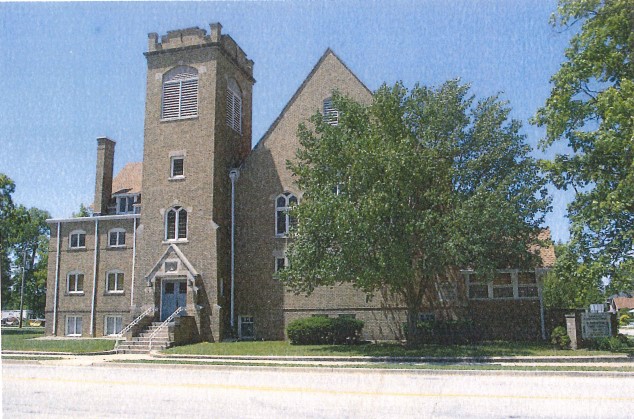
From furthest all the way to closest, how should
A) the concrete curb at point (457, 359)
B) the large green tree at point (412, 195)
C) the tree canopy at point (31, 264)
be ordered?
the tree canopy at point (31, 264) → the large green tree at point (412, 195) → the concrete curb at point (457, 359)

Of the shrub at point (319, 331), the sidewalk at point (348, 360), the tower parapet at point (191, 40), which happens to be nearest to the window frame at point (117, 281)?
the sidewalk at point (348, 360)

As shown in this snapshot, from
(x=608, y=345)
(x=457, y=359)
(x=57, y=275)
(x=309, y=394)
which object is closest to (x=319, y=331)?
(x=457, y=359)

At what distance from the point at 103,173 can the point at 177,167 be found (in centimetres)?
930

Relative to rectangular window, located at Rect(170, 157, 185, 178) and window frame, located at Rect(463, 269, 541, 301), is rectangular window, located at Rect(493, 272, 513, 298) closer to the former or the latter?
window frame, located at Rect(463, 269, 541, 301)

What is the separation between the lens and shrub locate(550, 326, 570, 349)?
2350 centimetres

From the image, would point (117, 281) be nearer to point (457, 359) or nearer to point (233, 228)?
point (233, 228)

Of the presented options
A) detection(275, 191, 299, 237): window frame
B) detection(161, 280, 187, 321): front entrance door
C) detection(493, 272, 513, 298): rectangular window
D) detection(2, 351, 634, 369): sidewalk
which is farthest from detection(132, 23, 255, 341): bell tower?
detection(493, 272, 513, 298): rectangular window

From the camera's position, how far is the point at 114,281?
36.7 metres

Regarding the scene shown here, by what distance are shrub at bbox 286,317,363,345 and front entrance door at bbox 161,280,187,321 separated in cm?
656

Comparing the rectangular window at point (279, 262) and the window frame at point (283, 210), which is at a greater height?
the window frame at point (283, 210)

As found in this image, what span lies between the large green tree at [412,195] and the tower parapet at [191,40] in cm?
1045

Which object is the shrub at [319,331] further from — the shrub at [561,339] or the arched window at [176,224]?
the shrub at [561,339]

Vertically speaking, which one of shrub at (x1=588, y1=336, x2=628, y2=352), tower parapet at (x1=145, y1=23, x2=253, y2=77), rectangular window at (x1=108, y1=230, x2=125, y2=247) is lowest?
shrub at (x1=588, y1=336, x2=628, y2=352)

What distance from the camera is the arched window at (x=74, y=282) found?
37281mm
